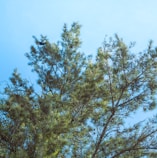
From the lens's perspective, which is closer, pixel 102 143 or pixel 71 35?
pixel 102 143

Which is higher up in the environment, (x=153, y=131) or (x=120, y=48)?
(x=120, y=48)

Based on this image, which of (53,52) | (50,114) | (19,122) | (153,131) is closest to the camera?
(50,114)

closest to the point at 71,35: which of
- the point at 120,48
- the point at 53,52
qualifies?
the point at 53,52

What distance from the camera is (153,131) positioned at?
37.0 ft

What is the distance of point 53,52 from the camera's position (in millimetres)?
13859

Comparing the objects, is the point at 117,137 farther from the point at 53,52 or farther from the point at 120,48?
the point at 53,52

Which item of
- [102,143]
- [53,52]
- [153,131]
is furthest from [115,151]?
[53,52]

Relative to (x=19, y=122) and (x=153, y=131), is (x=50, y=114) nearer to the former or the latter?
(x=19, y=122)

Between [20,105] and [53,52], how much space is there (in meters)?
3.31

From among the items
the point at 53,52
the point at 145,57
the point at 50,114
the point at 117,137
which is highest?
the point at 53,52

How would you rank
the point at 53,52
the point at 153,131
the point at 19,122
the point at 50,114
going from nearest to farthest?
the point at 50,114 < the point at 19,122 < the point at 153,131 < the point at 53,52

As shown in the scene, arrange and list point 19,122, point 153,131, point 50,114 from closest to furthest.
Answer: point 50,114 → point 19,122 → point 153,131

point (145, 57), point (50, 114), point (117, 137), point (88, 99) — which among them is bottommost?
point (50, 114)

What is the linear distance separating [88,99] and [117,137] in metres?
1.36
